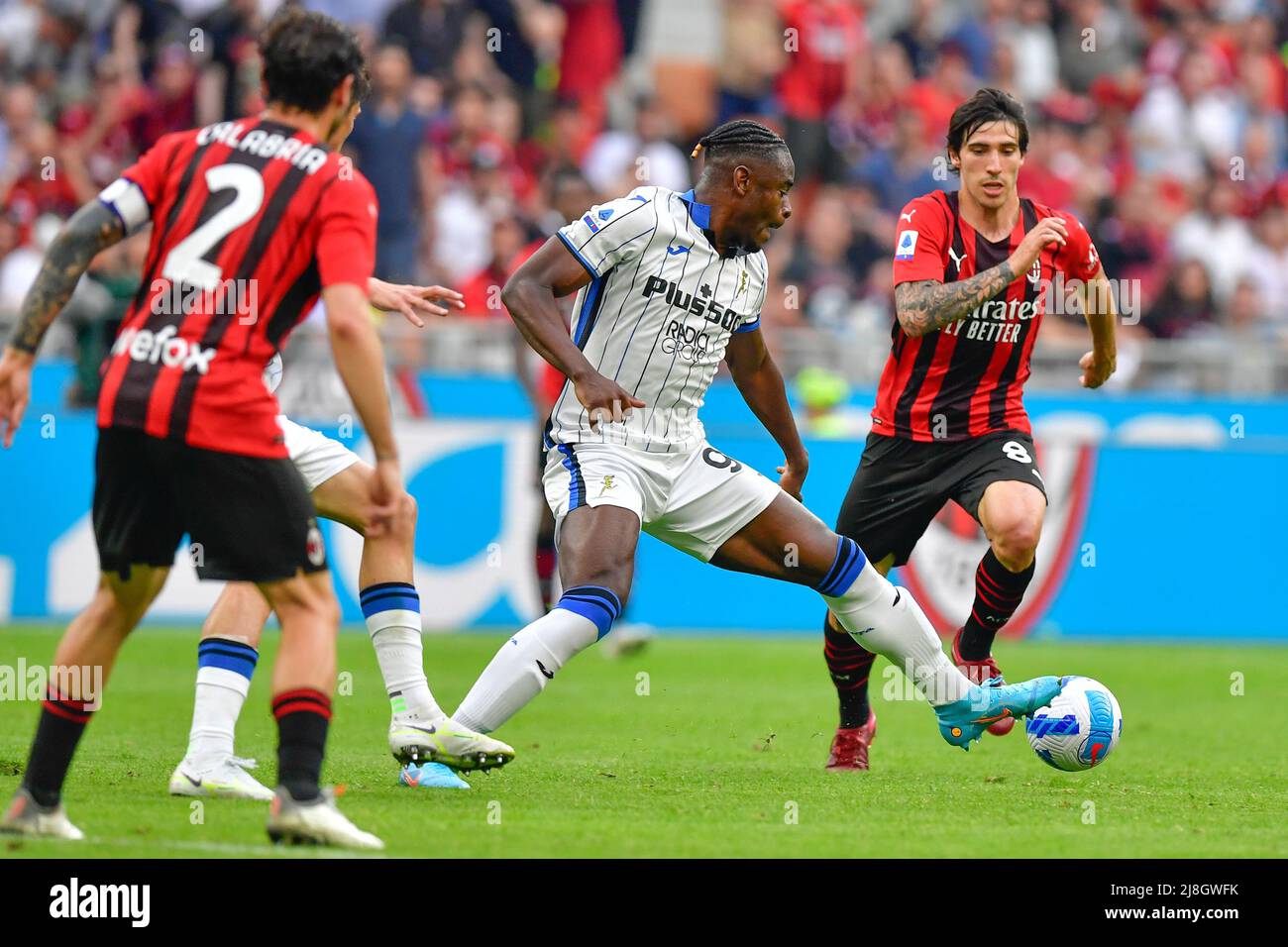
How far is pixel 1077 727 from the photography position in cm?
738

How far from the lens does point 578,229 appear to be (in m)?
7.29

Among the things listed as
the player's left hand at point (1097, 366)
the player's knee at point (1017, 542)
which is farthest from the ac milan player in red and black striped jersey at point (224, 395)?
the player's left hand at point (1097, 366)

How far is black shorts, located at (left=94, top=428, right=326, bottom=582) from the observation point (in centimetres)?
546

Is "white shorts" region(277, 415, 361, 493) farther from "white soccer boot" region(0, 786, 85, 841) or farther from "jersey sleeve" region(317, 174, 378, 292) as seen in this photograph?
"white soccer boot" region(0, 786, 85, 841)

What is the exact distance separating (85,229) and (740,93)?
14.2m

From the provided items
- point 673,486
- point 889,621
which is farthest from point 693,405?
point 889,621

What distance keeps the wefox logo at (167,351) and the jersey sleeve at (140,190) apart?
313 millimetres

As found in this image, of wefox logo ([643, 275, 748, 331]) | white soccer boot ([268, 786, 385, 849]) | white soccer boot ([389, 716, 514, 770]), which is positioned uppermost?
wefox logo ([643, 275, 748, 331])

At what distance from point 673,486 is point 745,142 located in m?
1.35

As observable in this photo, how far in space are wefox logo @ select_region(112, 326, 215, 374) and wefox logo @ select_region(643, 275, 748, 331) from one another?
2.32m

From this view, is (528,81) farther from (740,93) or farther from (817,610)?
(817,610)

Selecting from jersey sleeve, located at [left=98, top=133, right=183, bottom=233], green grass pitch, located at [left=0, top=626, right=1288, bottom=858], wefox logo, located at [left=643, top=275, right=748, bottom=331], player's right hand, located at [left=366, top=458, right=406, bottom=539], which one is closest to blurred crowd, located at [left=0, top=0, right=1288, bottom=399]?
green grass pitch, located at [left=0, top=626, right=1288, bottom=858]

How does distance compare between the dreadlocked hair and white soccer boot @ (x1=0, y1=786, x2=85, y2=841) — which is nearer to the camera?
white soccer boot @ (x1=0, y1=786, x2=85, y2=841)
